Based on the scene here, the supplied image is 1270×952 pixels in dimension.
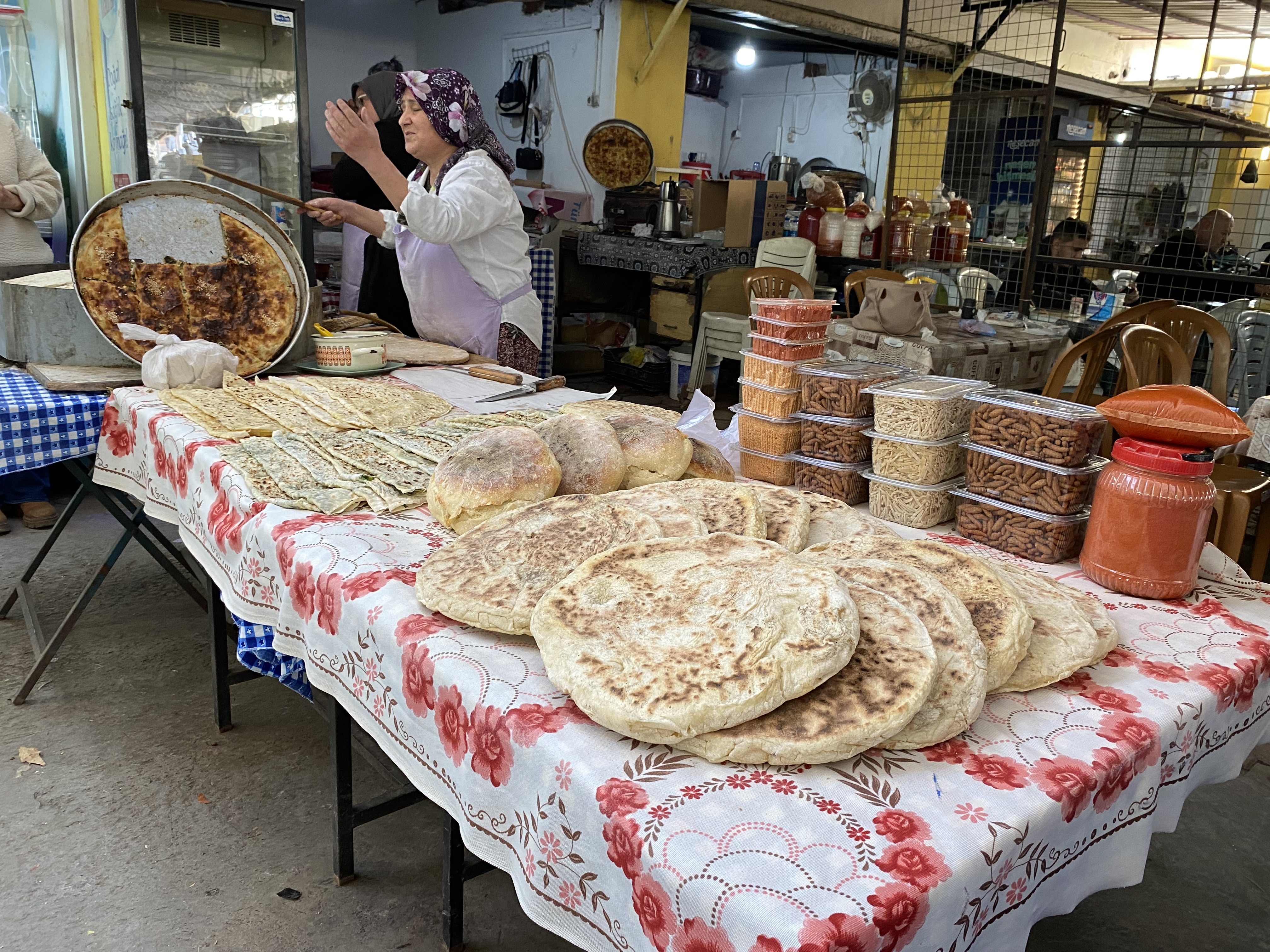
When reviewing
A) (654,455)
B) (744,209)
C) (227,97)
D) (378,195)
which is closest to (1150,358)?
(654,455)

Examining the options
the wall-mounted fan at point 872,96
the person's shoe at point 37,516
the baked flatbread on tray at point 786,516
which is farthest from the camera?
the wall-mounted fan at point 872,96

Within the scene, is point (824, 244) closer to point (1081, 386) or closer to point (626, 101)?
point (626, 101)

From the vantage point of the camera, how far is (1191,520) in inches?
56.6

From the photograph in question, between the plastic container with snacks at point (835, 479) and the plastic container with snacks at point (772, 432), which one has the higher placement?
the plastic container with snacks at point (772, 432)

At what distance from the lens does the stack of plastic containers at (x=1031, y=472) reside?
158 cm

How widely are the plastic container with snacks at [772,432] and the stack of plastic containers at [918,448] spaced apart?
0.70 feet

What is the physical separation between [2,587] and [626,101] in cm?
697

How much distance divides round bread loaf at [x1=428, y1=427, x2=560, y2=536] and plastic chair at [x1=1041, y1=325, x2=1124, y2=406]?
1.59 m

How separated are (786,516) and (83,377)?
2362mm

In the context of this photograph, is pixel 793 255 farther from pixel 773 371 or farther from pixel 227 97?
pixel 773 371

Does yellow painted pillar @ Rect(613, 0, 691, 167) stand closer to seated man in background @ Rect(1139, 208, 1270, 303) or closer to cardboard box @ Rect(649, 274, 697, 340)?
cardboard box @ Rect(649, 274, 697, 340)

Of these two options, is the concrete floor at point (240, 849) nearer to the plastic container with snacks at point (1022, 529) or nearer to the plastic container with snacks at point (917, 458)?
the plastic container with snacks at point (1022, 529)

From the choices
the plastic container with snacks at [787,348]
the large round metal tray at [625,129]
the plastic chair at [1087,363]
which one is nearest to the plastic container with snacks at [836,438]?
the plastic container with snacks at [787,348]

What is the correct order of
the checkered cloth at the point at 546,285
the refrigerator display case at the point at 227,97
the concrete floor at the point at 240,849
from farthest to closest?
the checkered cloth at the point at 546,285 < the refrigerator display case at the point at 227,97 < the concrete floor at the point at 240,849
